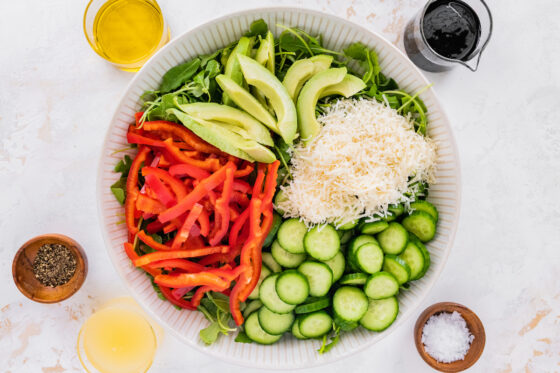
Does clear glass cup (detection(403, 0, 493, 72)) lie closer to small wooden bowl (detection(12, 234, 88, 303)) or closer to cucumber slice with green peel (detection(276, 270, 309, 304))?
cucumber slice with green peel (detection(276, 270, 309, 304))

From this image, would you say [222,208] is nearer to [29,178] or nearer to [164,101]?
[164,101]

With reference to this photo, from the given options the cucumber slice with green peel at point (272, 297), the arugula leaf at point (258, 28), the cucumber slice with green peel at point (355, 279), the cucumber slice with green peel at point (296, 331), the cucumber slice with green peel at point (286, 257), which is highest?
the arugula leaf at point (258, 28)

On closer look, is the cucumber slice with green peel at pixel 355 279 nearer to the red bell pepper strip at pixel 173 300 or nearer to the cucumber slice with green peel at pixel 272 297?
the cucumber slice with green peel at pixel 272 297

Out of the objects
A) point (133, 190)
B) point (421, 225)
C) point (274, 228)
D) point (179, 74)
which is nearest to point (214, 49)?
point (179, 74)

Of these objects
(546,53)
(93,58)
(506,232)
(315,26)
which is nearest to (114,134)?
(93,58)

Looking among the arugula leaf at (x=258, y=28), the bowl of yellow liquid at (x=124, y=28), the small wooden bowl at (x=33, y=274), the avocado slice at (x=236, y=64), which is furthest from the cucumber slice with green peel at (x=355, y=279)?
the bowl of yellow liquid at (x=124, y=28)

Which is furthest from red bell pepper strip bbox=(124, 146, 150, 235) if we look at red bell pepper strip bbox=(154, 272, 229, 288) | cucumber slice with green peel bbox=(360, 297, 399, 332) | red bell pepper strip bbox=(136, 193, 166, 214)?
cucumber slice with green peel bbox=(360, 297, 399, 332)
